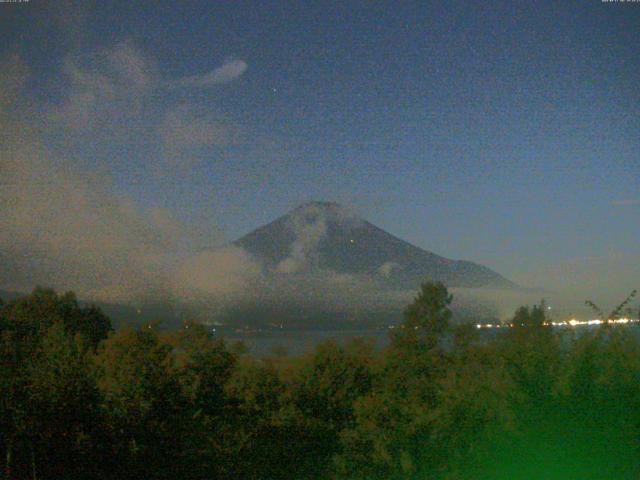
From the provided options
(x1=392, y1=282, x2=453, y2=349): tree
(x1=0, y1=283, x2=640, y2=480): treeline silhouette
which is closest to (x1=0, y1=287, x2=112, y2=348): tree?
(x1=0, y1=283, x2=640, y2=480): treeline silhouette

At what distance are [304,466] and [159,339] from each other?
25.2 feet

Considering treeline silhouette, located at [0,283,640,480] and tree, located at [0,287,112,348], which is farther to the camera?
tree, located at [0,287,112,348]

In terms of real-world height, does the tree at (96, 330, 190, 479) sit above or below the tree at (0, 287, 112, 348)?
below

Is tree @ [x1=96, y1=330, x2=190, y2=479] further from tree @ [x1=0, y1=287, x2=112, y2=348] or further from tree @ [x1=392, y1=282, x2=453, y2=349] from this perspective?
tree @ [x1=0, y1=287, x2=112, y2=348]

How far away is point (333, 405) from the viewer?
2341 centimetres

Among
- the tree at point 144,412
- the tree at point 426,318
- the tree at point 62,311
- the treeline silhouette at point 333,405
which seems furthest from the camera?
the tree at point 62,311

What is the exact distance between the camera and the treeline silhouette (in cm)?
634

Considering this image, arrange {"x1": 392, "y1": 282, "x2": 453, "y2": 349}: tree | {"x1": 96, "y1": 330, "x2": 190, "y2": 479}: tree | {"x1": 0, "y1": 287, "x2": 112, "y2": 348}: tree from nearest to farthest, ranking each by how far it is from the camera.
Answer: {"x1": 96, "y1": 330, "x2": 190, "y2": 479}: tree < {"x1": 392, "y1": 282, "x2": 453, "y2": 349}: tree < {"x1": 0, "y1": 287, "x2": 112, "y2": 348}: tree

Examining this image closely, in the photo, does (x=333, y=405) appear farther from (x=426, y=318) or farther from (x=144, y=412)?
(x=426, y=318)

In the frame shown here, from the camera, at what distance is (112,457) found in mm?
16281

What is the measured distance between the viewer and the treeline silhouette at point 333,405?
250 inches

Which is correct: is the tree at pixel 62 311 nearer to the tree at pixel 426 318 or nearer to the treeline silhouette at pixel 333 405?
the treeline silhouette at pixel 333 405

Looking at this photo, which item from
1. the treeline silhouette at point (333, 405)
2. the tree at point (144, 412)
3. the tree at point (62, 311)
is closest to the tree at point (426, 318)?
the treeline silhouette at point (333, 405)

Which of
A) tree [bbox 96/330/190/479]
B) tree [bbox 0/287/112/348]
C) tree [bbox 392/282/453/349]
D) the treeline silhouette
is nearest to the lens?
the treeline silhouette
